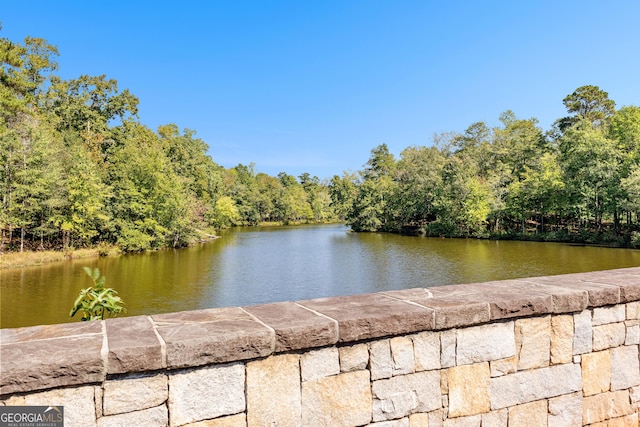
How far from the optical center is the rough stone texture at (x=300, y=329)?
5.65ft

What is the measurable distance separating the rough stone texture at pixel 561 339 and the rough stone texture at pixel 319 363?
1342 millimetres

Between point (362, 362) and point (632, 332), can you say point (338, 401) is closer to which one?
point (362, 362)

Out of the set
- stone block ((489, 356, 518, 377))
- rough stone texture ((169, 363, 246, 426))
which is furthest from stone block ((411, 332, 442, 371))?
rough stone texture ((169, 363, 246, 426))

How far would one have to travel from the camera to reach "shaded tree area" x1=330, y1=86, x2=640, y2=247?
29.5m

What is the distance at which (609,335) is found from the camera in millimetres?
2471

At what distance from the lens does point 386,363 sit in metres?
1.93

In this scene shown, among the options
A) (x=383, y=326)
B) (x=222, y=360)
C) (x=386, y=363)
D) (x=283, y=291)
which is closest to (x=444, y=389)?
(x=386, y=363)

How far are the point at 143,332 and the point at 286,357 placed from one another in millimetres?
602

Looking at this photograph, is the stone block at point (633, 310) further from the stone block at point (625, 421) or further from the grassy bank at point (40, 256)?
the grassy bank at point (40, 256)

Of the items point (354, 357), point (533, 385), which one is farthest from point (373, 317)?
point (533, 385)

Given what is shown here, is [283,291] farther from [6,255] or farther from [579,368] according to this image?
[6,255]

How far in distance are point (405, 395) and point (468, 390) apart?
1.26 feet

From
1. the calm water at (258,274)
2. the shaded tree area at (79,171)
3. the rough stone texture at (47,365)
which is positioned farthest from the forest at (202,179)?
the rough stone texture at (47,365)

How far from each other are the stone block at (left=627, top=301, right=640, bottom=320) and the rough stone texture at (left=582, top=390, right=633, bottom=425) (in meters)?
0.47
